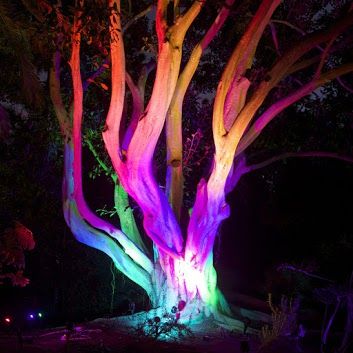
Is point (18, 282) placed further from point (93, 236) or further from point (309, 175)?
point (309, 175)

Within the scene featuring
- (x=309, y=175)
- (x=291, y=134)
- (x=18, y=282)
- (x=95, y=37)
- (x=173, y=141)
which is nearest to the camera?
(x=18, y=282)

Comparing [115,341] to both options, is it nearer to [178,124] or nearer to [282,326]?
[282,326]

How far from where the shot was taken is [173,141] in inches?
373

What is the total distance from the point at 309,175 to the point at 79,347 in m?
9.92

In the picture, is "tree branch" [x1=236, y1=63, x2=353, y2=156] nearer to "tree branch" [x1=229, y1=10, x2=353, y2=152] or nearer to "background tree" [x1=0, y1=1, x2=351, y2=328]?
"background tree" [x1=0, y1=1, x2=351, y2=328]

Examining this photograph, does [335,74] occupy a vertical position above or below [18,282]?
above

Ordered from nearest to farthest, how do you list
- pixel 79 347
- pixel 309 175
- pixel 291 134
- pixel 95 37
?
pixel 79 347 → pixel 95 37 → pixel 291 134 → pixel 309 175

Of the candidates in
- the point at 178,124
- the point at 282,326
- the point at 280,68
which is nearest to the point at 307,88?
the point at 280,68

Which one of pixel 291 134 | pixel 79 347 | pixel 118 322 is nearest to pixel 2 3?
pixel 79 347

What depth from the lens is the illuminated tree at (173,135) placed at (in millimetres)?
8500

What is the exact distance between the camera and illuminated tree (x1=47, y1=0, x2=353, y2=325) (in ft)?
27.9

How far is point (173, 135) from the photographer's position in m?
9.47

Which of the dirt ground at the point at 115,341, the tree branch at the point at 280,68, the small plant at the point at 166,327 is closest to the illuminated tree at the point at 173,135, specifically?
the tree branch at the point at 280,68

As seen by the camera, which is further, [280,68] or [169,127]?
[169,127]
